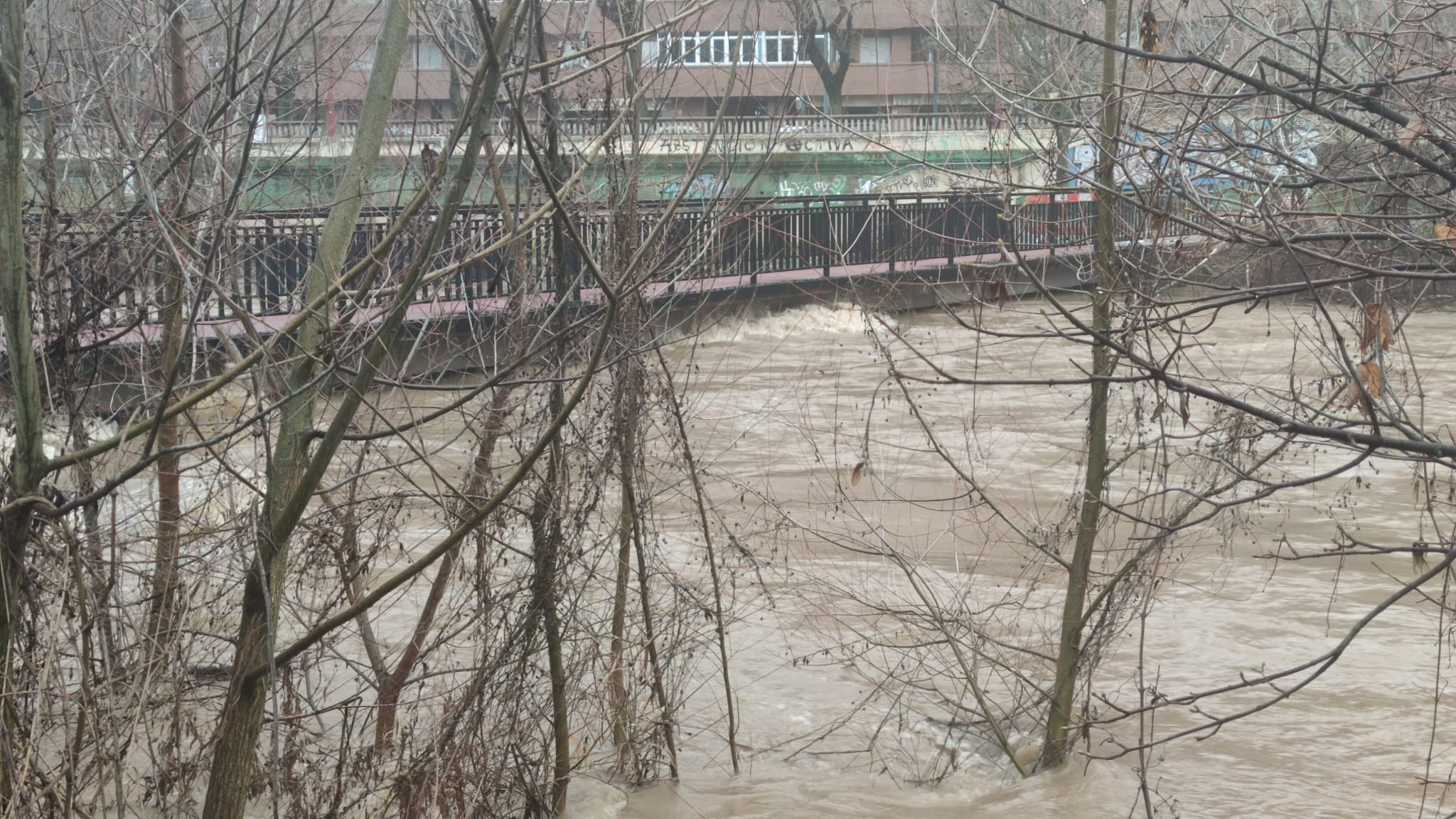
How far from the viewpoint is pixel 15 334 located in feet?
11.3

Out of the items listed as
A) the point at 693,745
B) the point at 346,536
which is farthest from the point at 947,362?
the point at 346,536

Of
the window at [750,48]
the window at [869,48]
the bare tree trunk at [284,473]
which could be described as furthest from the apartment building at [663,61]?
the window at [869,48]

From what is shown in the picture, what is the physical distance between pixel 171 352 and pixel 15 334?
250 cm

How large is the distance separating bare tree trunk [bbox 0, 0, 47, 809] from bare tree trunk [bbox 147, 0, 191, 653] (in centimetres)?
73

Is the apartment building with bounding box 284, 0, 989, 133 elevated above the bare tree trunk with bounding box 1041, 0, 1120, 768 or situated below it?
above

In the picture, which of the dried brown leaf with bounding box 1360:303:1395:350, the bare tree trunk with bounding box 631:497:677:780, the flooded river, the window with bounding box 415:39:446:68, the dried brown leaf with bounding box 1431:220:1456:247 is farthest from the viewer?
the flooded river

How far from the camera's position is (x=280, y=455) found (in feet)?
13.6

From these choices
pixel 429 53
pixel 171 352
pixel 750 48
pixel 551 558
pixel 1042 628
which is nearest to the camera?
pixel 750 48

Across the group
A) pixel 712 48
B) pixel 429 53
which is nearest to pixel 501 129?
pixel 712 48

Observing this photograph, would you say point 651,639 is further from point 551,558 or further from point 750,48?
point 750,48

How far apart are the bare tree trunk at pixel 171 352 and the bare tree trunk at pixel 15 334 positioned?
2.41 ft

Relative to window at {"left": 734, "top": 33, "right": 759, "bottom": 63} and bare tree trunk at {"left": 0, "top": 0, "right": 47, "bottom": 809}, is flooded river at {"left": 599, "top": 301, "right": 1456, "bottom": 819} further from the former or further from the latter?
bare tree trunk at {"left": 0, "top": 0, "right": 47, "bottom": 809}

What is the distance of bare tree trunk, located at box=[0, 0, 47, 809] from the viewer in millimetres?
3361

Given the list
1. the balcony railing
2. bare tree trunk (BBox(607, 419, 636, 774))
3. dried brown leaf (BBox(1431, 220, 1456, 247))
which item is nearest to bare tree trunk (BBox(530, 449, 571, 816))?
bare tree trunk (BBox(607, 419, 636, 774))
